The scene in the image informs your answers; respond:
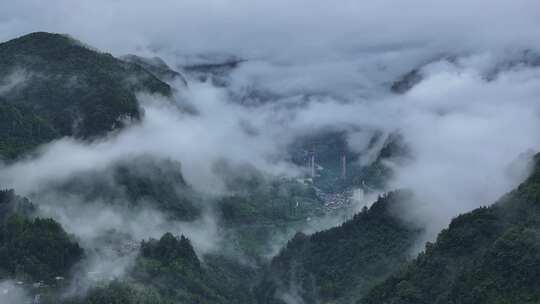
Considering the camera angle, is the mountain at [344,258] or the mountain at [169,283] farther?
the mountain at [344,258]

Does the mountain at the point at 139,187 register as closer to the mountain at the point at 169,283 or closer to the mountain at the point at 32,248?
the mountain at the point at 169,283

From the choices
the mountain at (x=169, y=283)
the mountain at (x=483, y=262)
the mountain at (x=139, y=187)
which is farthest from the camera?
the mountain at (x=139, y=187)

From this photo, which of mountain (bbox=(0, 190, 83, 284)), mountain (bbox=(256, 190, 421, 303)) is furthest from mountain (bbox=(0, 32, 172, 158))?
mountain (bbox=(256, 190, 421, 303))

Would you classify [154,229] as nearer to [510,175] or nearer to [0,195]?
[0,195]

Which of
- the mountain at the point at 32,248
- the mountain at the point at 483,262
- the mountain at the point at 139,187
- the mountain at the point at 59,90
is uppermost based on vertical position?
the mountain at the point at 59,90

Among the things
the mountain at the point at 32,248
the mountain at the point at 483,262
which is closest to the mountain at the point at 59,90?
the mountain at the point at 32,248

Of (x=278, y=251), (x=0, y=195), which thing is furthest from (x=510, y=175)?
(x=0, y=195)

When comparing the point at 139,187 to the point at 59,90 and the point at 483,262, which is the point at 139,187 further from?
the point at 483,262
